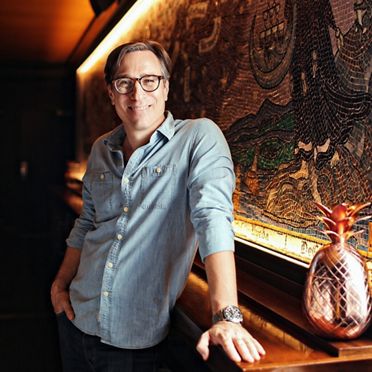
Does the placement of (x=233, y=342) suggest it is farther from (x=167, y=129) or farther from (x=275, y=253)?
(x=275, y=253)

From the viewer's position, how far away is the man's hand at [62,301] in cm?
197

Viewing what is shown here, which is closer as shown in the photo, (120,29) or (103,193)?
(103,193)

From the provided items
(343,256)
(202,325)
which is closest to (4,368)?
(202,325)

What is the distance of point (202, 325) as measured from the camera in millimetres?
1667

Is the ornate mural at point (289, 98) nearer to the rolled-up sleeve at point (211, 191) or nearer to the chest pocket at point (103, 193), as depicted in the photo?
the rolled-up sleeve at point (211, 191)

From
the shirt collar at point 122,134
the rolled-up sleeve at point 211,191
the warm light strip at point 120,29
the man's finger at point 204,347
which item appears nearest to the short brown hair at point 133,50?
the shirt collar at point 122,134

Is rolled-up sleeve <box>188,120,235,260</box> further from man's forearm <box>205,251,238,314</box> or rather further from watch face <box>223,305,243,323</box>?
watch face <box>223,305,243,323</box>

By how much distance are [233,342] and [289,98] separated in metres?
1.02

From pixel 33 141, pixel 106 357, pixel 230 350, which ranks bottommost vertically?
pixel 33 141

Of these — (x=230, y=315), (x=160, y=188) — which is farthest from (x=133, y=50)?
(x=230, y=315)

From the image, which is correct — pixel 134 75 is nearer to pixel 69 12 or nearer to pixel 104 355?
pixel 104 355

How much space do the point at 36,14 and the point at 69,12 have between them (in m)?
0.44

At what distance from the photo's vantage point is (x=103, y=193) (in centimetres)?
191

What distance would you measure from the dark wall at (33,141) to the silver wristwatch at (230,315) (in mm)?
9801
